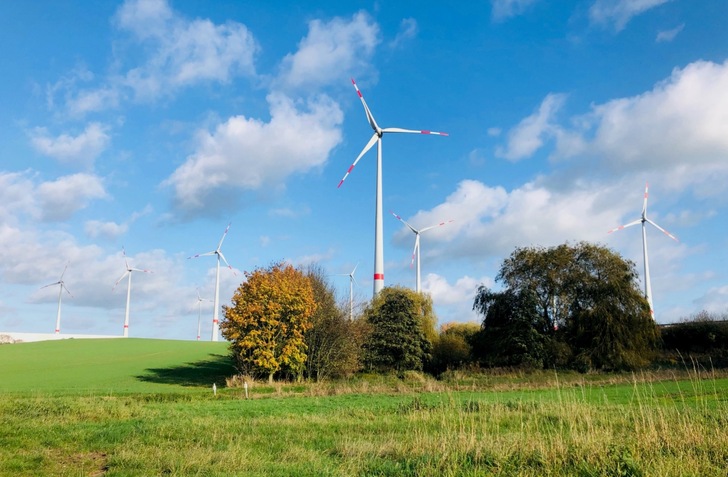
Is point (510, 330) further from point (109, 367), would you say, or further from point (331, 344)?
point (109, 367)

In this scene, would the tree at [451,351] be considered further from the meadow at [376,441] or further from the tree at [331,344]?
the meadow at [376,441]

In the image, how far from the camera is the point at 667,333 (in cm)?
7131

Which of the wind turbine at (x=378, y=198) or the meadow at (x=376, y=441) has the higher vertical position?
the wind turbine at (x=378, y=198)

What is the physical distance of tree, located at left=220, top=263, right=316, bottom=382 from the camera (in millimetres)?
52188

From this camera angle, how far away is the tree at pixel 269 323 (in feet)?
171

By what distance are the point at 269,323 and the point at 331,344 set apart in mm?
8025

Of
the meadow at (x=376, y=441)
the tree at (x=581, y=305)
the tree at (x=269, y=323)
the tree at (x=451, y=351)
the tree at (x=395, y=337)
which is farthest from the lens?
the tree at (x=451, y=351)

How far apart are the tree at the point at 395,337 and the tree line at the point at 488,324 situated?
12 cm

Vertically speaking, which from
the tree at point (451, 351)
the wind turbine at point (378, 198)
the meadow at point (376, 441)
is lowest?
the meadow at point (376, 441)

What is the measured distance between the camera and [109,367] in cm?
6994

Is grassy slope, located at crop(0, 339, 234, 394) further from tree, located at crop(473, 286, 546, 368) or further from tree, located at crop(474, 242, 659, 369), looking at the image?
tree, located at crop(474, 242, 659, 369)

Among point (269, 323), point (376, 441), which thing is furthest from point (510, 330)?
point (376, 441)

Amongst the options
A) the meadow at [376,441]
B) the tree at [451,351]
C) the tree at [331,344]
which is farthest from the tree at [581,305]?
the meadow at [376,441]

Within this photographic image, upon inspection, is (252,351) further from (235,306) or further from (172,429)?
(172,429)
